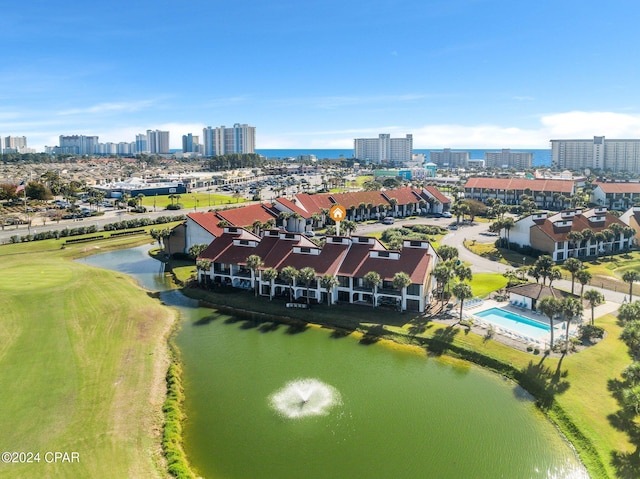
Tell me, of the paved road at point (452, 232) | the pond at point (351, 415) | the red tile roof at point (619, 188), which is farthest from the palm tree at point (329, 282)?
the red tile roof at point (619, 188)

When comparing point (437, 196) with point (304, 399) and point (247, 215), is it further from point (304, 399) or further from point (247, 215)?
point (304, 399)

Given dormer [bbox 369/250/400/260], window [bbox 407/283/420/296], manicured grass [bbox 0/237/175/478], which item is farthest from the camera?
dormer [bbox 369/250/400/260]

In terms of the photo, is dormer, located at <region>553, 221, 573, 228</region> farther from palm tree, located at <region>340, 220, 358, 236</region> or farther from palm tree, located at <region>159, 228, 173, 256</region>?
palm tree, located at <region>159, 228, 173, 256</region>

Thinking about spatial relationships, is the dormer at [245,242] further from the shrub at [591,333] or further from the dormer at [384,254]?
the shrub at [591,333]

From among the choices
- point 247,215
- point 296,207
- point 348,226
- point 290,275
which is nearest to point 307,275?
point 290,275

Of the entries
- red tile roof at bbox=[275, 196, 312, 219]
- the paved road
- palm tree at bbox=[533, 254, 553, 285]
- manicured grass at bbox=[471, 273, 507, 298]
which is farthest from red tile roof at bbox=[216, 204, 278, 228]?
palm tree at bbox=[533, 254, 553, 285]

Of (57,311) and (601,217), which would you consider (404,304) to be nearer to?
(57,311)
